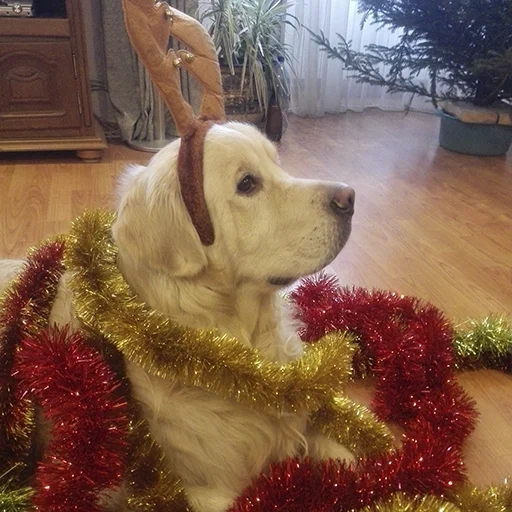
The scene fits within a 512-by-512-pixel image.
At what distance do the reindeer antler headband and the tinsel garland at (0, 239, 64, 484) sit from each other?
351mm

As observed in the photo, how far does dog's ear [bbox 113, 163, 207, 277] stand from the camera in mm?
882

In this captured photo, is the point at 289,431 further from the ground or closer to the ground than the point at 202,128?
closer to the ground

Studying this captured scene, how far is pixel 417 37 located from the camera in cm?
310

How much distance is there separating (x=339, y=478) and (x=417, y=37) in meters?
2.83

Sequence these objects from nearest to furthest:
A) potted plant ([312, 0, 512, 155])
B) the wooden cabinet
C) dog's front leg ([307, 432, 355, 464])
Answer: dog's front leg ([307, 432, 355, 464]) → the wooden cabinet → potted plant ([312, 0, 512, 155])

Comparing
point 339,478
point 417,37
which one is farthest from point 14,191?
point 417,37

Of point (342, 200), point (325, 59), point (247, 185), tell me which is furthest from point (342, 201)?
point (325, 59)

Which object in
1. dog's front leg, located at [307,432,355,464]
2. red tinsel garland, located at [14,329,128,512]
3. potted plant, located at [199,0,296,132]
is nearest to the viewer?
red tinsel garland, located at [14,329,128,512]

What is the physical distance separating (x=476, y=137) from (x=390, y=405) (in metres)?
2.37

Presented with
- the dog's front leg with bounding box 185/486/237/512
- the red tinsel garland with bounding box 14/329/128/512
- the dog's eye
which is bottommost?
the dog's front leg with bounding box 185/486/237/512

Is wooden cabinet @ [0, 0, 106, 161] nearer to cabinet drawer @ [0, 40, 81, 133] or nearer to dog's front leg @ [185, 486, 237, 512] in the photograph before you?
cabinet drawer @ [0, 40, 81, 133]

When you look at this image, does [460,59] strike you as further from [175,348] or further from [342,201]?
[175,348]

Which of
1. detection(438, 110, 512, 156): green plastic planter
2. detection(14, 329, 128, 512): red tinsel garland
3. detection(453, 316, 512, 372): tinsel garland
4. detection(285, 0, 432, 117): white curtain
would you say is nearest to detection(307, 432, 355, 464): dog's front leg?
detection(14, 329, 128, 512): red tinsel garland

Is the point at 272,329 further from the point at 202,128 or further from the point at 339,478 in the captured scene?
the point at 202,128
